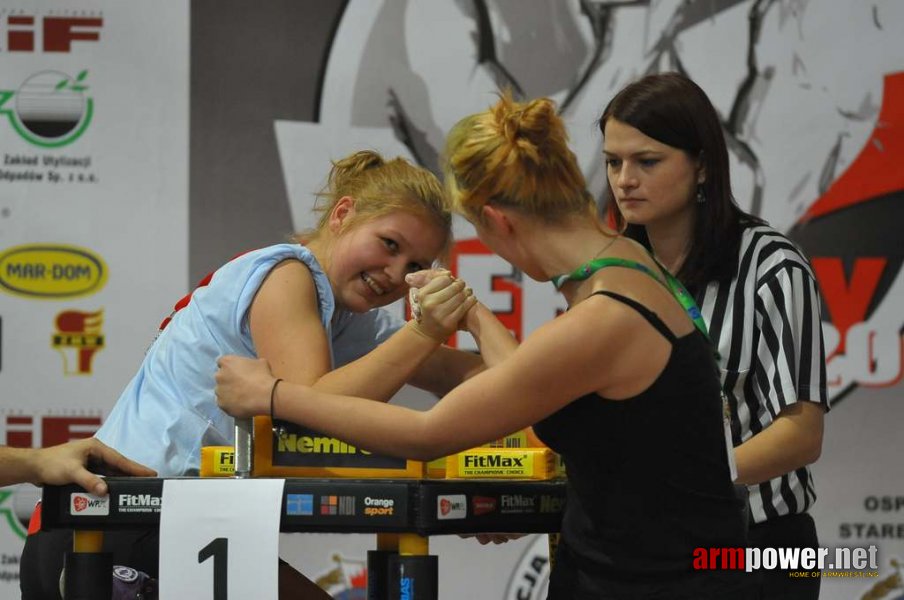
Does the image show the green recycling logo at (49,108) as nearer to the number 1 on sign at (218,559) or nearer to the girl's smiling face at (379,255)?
the girl's smiling face at (379,255)

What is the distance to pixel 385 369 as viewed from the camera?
200cm

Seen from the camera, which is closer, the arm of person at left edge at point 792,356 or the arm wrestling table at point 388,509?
the arm wrestling table at point 388,509

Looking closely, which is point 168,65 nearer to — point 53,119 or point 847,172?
point 53,119

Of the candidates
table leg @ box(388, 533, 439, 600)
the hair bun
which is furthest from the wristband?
the hair bun

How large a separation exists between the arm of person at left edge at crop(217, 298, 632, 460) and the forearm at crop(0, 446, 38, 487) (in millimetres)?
349

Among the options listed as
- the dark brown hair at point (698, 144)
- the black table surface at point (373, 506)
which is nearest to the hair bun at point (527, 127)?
the black table surface at point (373, 506)

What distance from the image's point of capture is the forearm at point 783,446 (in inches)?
82.3

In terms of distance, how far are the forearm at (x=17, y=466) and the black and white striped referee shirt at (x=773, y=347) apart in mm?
1225

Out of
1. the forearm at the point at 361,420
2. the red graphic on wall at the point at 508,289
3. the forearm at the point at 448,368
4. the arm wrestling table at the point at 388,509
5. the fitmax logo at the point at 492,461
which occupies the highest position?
the red graphic on wall at the point at 508,289

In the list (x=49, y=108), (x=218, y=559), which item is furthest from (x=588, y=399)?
(x=49, y=108)

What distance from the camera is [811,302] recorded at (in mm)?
2277

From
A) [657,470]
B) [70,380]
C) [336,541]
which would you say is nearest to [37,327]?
[70,380]

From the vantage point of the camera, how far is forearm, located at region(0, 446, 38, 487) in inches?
76.3

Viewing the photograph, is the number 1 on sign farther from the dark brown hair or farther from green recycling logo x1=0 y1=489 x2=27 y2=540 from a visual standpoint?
green recycling logo x1=0 y1=489 x2=27 y2=540
